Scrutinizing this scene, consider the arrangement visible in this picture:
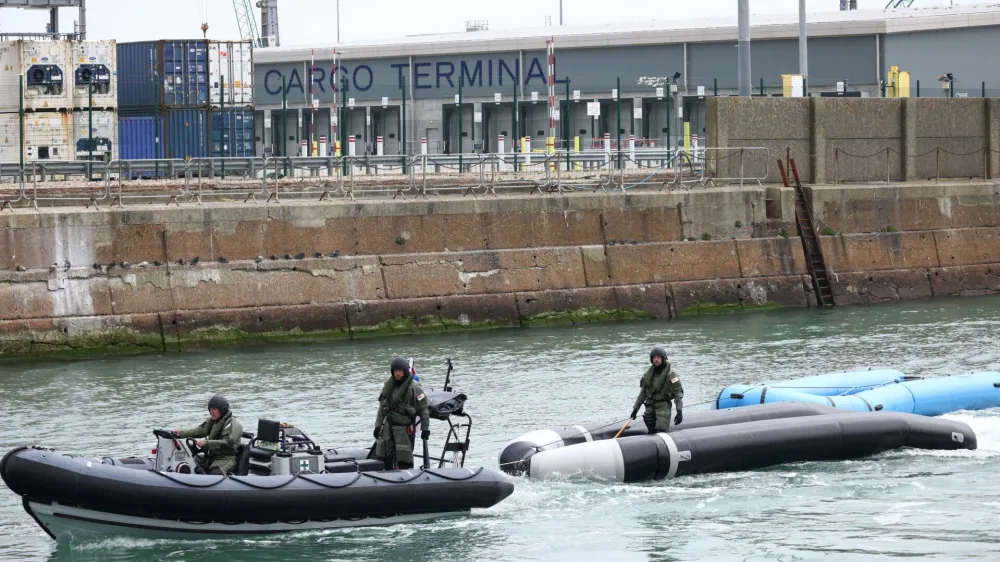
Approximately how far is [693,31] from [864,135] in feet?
59.8

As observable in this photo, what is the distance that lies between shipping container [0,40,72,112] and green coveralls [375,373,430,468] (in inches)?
1111

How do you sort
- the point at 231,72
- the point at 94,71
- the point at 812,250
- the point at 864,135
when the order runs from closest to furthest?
the point at 812,250, the point at 864,135, the point at 94,71, the point at 231,72

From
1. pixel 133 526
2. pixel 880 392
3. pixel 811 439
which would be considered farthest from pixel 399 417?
pixel 880 392

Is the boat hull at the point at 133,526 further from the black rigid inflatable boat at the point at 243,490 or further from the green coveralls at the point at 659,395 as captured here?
the green coveralls at the point at 659,395

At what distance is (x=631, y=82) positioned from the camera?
58.8 meters

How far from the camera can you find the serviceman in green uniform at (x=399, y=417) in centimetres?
1681

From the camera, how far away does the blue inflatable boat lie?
21609 mm

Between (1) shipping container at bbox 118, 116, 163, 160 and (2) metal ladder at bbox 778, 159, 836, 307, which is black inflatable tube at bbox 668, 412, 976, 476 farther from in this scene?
(1) shipping container at bbox 118, 116, 163, 160

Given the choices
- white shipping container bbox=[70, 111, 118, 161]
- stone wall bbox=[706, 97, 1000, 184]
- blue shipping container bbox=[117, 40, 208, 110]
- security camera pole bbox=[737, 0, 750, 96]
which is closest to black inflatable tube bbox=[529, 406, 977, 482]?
stone wall bbox=[706, 97, 1000, 184]

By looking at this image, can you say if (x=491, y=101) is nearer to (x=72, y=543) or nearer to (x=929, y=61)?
(x=929, y=61)

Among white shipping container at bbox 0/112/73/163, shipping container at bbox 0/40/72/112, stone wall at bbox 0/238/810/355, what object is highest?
shipping container at bbox 0/40/72/112

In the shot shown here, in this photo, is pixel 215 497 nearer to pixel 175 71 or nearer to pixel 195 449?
pixel 195 449

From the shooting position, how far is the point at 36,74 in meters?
42.5

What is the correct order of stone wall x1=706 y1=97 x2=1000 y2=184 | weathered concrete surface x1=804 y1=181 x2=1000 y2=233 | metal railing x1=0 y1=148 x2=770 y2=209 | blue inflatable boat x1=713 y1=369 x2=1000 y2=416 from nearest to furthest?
blue inflatable boat x1=713 y1=369 x2=1000 y2=416, metal railing x1=0 y1=148 x2=770 y2=209, weathered concrete surface x1=804 y1=181 x2=1000 y2=233, stone wall x1=706 y1=97 x2=1000 y2=184
